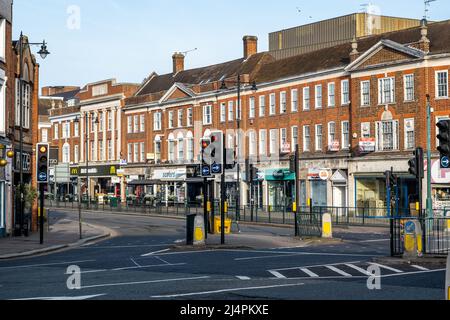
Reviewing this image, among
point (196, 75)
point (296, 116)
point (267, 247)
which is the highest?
point (196, 75)

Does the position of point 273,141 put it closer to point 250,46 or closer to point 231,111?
point 231,111

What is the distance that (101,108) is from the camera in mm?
91750

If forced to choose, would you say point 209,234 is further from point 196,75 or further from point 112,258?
point 196,75

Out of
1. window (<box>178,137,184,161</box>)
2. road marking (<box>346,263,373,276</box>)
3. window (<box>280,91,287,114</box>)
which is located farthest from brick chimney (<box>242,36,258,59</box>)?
road marking (<box>346,263,373,276</box>)

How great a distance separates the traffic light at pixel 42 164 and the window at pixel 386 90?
1238 inches

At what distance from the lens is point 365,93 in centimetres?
5791

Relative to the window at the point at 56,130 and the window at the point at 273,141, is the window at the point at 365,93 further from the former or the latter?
the window at the point at 56,130

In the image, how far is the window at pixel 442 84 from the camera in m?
52.6

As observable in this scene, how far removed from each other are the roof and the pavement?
112 feet

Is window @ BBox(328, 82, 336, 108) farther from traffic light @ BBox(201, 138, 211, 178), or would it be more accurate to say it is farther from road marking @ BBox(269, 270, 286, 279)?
road marking @ BBox(269, 270, 286, 279)

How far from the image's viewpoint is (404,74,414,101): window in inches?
2138

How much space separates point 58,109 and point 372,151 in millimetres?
53978

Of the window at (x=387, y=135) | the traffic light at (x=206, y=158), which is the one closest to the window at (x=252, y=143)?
the window at (x=387, y=135)

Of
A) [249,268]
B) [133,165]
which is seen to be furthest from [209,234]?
[133,165]
